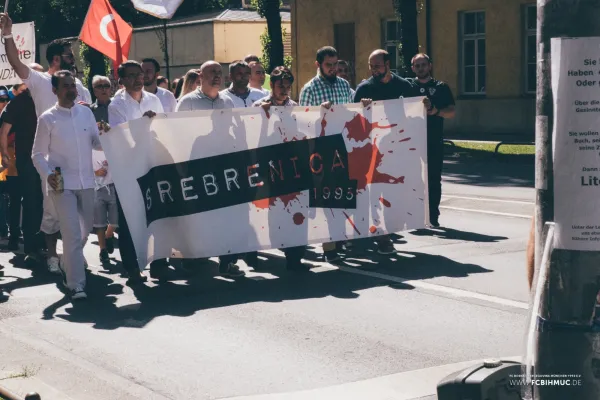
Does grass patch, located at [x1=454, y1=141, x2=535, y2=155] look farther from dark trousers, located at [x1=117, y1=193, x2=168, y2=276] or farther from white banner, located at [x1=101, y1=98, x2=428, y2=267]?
dark trousers, located at [x1=117, y1=193, x2=168, y2=276]

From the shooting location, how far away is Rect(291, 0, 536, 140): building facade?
2986cm

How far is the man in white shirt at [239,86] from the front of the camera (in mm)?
11070

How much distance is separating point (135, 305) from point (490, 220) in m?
5.74

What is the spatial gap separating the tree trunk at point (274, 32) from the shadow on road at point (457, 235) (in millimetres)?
19617

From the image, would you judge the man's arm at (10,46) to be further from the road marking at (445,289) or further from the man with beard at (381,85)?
the road marking at (445,289)

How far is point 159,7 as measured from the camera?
1483 cm

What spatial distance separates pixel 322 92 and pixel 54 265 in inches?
126

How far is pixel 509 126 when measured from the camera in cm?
3009

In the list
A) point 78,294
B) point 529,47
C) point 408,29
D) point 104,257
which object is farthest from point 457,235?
point 529,47

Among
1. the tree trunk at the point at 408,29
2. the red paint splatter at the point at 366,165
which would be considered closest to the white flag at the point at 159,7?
the red paint splatter at the point at 366,165

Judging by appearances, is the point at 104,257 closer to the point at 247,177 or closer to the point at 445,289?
the point at 247,177

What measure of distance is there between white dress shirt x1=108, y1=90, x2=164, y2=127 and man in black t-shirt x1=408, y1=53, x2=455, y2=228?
3.27m

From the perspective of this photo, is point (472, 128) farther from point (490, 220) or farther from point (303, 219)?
point (303, 219)

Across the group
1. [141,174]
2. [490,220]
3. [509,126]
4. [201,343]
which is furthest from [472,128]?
[201,343]
